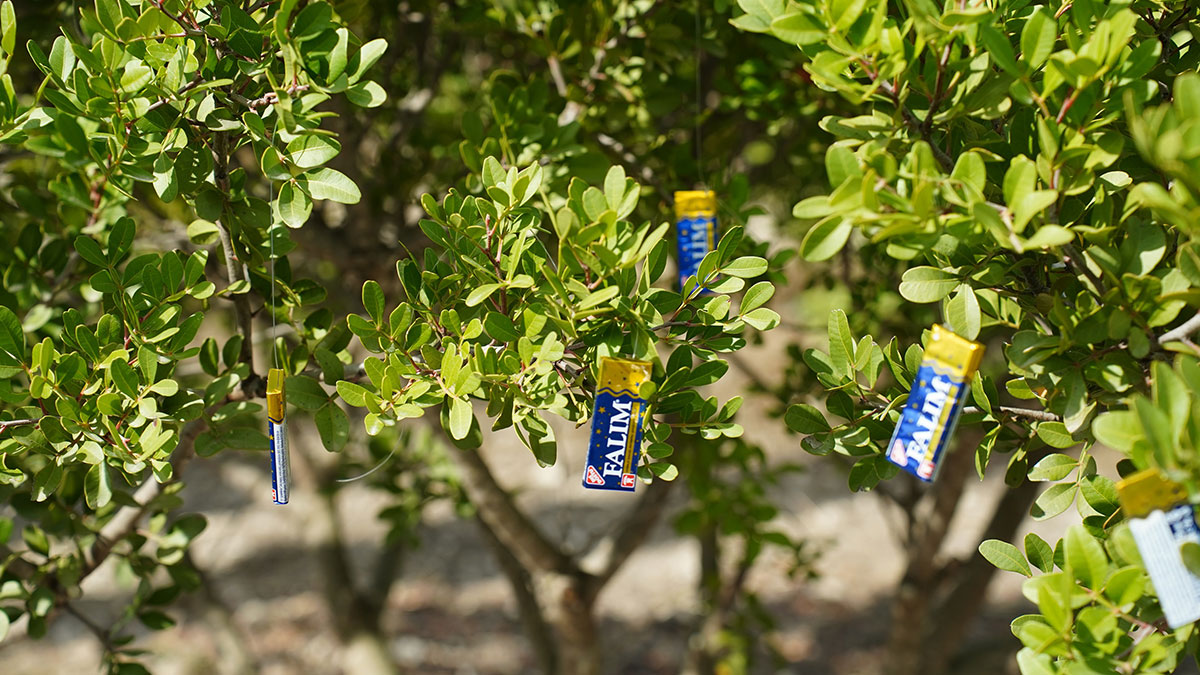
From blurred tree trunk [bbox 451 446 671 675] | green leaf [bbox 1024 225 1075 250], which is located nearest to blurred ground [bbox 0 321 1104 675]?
blurred tree trunk [bbox 451 446 671 675]

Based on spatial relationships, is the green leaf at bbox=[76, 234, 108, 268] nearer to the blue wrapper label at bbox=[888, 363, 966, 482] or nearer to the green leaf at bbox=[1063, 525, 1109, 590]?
the blue wrapper label at bbox=[888, 363, 966, 482]

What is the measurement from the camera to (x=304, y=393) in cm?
122

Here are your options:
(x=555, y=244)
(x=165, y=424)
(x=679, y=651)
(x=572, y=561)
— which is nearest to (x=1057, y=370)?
(x=555, y=244)

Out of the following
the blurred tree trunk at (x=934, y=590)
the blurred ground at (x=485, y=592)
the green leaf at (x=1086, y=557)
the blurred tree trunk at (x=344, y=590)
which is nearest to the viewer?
the green leaf at (x=1086, y=557)

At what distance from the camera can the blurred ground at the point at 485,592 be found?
3.69 metres

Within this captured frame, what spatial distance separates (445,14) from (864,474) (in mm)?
1682

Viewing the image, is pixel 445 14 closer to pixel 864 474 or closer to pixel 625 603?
pixel 864 474

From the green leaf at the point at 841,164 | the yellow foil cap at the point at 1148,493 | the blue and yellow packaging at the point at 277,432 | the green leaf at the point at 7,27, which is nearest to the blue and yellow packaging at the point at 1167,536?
the yellow foil cap at the point at 1148,493

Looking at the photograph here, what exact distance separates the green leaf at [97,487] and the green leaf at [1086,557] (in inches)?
49.2

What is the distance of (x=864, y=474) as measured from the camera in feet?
3.81

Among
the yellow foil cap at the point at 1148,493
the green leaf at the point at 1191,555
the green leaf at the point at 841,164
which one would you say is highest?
the green leaf at the point at 841,164

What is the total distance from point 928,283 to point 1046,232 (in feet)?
0.73

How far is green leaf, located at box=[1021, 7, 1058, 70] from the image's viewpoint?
0.87 metres

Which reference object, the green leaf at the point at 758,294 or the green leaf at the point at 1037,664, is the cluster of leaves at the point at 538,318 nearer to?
the green leaf at the point at 758,294
